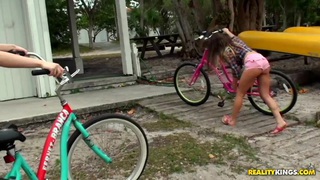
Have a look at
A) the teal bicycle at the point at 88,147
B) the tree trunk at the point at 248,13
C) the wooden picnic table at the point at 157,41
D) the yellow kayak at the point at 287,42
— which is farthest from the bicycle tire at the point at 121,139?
the wooden picnic table at the point at 157,41

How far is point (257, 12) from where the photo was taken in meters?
9.66

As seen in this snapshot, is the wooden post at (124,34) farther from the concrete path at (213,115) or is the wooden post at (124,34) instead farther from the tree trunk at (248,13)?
the tree trunk at (248,13)

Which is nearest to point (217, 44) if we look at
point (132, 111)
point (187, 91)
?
point (187, 91)

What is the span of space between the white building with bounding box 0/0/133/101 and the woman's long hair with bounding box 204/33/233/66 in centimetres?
302

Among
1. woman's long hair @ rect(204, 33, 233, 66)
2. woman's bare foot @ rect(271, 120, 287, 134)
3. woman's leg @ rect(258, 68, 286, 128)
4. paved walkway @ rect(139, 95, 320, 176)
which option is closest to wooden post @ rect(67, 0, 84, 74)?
paved walkway @ rect(139, 95, 320, 176)

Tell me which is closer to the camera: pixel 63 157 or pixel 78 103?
pixel 63 157

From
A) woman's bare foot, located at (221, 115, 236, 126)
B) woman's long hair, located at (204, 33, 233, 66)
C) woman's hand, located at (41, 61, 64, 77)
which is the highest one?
woman's hand, located at (41, 61, 64, 77)

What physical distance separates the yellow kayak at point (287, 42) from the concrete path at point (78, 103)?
7.41 ft

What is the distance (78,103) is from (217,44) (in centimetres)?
241

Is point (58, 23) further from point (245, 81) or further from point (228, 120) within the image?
point (245, 81)

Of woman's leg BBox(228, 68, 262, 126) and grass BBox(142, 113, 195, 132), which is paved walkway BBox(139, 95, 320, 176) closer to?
grass BBox(142, 113, 195, 132)

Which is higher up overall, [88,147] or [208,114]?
[88,147]

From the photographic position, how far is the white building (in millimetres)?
6203

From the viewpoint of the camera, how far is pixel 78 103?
5.73 meters
